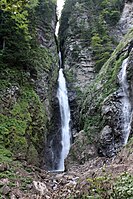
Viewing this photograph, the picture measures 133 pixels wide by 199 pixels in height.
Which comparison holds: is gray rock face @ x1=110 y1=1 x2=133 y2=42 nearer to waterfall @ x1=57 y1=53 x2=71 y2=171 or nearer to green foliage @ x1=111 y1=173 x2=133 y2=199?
waterfall @ x1=57 y1=53 x2=71 y2=171

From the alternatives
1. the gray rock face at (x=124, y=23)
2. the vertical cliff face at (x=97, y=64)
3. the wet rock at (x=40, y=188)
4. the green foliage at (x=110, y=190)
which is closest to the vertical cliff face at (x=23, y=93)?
the vertical cliff face at (x=97, y=64)

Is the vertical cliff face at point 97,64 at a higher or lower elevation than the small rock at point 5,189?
higher

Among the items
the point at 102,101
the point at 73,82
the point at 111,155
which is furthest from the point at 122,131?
the point at 73,82

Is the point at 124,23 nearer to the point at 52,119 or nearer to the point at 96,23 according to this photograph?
the point at 96,23

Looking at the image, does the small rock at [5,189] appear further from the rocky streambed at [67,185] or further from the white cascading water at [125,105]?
the white cascading water at [125,105]

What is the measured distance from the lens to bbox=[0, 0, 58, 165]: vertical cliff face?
1110 centimetres

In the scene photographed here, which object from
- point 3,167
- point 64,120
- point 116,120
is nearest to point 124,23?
point 64,120

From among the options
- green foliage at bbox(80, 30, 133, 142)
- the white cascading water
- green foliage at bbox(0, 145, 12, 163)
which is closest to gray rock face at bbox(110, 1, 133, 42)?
green foliage at bbox(80, 30, 133, 142)

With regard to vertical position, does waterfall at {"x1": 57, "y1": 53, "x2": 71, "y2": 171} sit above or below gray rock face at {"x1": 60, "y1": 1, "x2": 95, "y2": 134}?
below

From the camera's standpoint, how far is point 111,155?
11305 millimetres

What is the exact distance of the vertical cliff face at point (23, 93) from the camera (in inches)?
437

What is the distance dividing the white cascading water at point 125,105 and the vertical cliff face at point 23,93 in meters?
4.60

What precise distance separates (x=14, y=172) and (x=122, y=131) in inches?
233

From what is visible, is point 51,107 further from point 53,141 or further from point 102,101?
point 102,101
